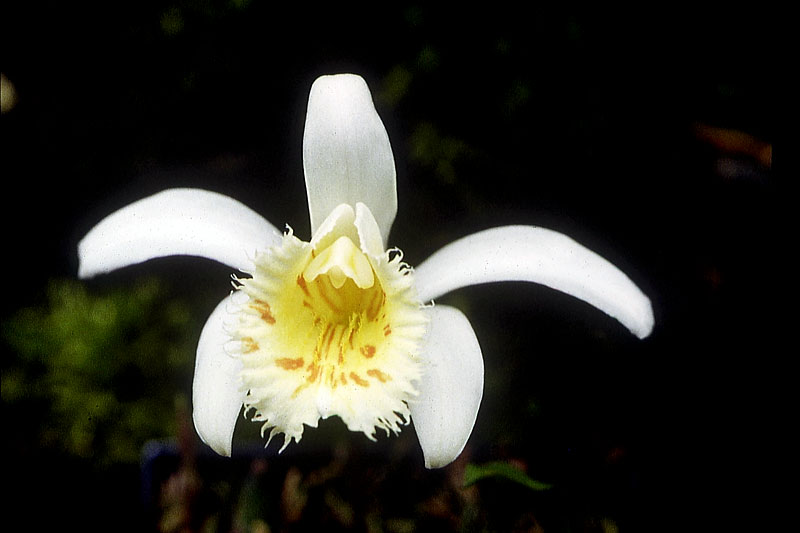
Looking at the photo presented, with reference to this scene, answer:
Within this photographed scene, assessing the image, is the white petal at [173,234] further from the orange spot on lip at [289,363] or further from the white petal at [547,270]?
the white petal at [547,270]

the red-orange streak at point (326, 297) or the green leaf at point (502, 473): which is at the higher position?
the red-orange streak at point (326, 297)

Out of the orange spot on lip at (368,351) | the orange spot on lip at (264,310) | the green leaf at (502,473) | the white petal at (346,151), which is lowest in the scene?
the green leaf at (502,473)

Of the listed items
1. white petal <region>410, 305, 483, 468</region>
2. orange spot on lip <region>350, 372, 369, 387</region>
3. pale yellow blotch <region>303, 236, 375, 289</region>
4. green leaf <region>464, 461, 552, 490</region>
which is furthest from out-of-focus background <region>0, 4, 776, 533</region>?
pale yellow blotch <region>303, 236, 375, 289</region>

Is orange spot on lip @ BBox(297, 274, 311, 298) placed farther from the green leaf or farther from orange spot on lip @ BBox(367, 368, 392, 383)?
the green leaf

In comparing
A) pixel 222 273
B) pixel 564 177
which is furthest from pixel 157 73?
pixel 564 177

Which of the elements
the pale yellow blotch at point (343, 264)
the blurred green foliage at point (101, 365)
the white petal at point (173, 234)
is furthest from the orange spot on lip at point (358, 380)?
the blurred green foliage at point (101, 365)

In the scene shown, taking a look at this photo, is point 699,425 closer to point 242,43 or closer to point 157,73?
point 242,43
